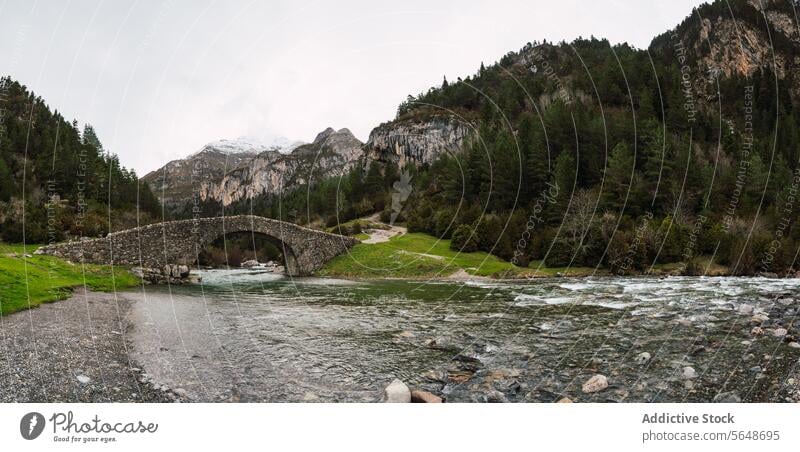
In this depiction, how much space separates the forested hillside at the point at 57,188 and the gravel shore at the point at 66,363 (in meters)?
28.3

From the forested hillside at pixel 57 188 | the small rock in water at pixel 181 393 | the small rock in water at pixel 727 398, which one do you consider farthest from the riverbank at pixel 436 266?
the small rock in water at pixel 181 393

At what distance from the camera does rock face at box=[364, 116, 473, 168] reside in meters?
95.8

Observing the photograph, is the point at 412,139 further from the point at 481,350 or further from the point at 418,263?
the point at 481,350

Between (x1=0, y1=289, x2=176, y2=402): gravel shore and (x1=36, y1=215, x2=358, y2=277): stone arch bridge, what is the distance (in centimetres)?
1649

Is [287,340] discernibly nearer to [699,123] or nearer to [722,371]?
[722,371]

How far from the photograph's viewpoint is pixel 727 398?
6.02 meters

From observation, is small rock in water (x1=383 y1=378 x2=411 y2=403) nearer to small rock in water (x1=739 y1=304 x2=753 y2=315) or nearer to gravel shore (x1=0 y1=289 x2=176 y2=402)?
gravel shore (x1=0 y1=289 x2=176 y2=402)

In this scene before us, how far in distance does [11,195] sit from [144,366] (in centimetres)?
6198

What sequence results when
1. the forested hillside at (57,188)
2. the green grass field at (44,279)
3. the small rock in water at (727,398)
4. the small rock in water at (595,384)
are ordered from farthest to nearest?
the forested hillside at (57,188) < the green grass field at (44,279) < the small rock in water at (595,384) < the small rock in water at (727,398)

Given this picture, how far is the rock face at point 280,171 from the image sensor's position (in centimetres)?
6544

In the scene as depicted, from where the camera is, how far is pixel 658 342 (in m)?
9.00

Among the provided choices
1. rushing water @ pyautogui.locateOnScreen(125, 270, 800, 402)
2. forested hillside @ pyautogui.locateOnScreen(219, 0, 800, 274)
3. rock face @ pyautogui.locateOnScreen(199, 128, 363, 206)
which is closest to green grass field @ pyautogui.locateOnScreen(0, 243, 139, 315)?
rushing water @ pyautogui.locateOnScreen(125, 270, 800, 402)

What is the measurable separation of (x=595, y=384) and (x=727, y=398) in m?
1.70

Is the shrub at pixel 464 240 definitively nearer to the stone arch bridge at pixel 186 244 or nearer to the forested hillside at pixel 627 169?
the forested hillside at pixel 627 169
